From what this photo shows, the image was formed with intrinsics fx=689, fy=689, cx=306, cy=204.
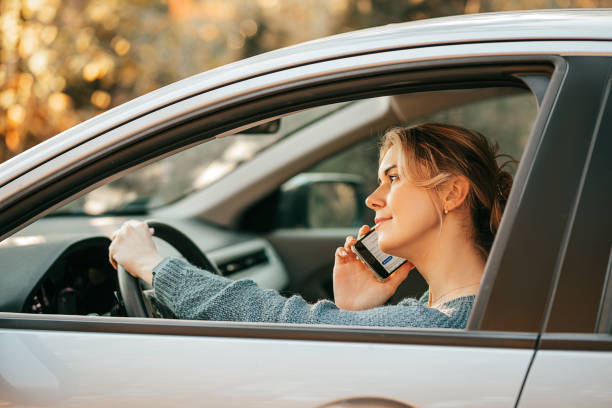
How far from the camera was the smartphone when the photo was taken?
186 cm

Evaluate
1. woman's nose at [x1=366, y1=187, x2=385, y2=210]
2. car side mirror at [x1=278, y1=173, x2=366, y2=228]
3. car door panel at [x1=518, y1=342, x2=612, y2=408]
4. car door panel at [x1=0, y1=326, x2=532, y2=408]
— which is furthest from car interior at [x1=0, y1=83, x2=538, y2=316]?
car door panel at [x1=518, y1=342, x2=612, y2=408]

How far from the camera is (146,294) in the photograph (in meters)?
1.77

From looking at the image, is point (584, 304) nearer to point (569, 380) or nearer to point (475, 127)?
point (569, 380)

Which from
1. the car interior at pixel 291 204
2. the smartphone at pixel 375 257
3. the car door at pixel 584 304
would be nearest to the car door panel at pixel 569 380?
the car door at pixel 584 304

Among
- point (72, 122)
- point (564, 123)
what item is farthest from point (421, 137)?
point (72, 122)

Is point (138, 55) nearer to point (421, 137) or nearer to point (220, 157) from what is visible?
point (220, 157)

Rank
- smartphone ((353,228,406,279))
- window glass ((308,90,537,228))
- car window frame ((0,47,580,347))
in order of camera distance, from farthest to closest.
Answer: window glass ((308,90,537,228))
smartphone ((353,228,406,279))
car window frame ((0,47,580,347))

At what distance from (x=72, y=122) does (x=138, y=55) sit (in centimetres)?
142

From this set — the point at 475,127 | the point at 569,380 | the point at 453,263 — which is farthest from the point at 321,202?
the point at 569,380

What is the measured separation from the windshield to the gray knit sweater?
1.88 meters

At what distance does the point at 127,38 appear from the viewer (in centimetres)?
696

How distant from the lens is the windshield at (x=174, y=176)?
3.47m

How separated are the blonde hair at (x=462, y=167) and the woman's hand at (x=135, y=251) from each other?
627 mm

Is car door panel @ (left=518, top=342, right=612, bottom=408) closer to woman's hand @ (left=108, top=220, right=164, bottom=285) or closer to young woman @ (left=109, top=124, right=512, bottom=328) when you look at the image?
young woman @ (left=109, top=124, right=512, bottom=328)
